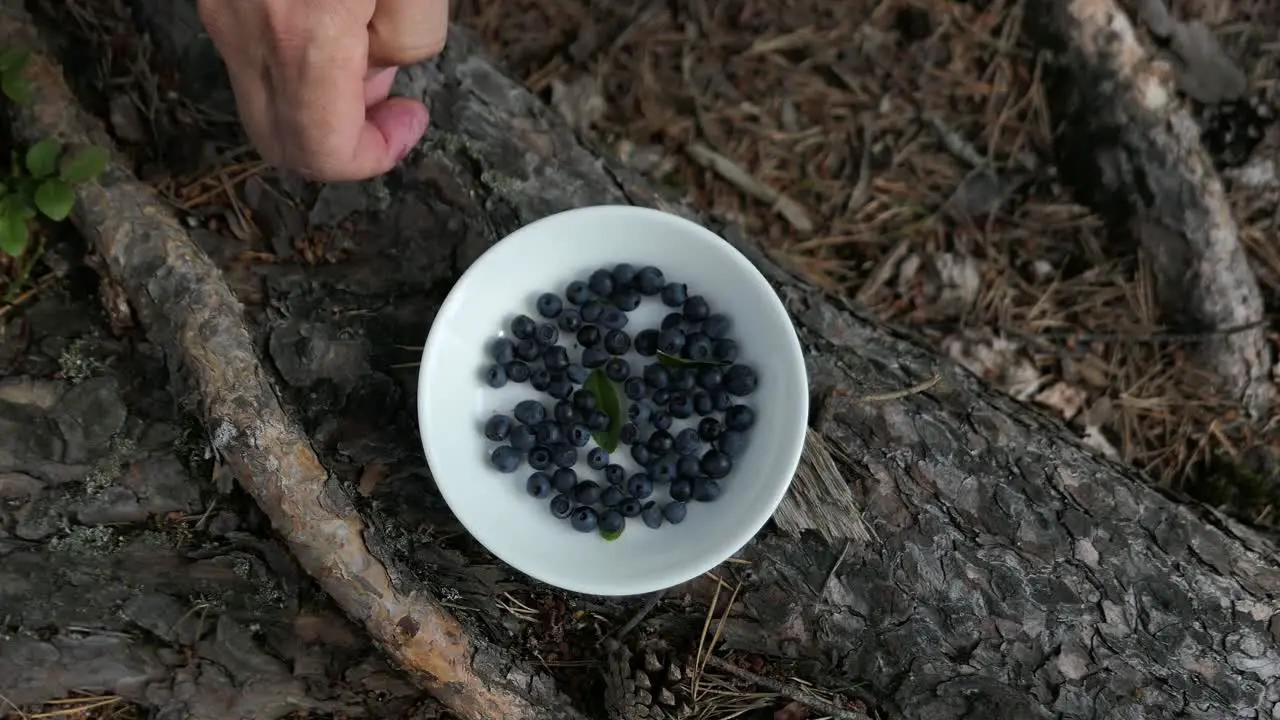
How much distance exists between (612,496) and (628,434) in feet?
0.54

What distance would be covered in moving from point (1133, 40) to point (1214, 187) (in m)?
0.54

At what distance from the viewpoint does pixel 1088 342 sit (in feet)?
9.36

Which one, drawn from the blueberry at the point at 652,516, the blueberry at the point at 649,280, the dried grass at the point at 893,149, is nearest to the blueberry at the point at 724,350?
the blueberry at the point at 649,280

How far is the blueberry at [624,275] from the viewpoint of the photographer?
2.32 m

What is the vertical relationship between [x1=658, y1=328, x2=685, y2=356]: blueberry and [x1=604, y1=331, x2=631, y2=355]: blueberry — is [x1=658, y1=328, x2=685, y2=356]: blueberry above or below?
above

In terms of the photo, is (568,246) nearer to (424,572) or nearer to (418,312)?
(418,312)

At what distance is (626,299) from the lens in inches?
91.6

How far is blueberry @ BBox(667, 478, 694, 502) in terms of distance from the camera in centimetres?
223

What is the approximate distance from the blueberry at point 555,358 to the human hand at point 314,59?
650mm

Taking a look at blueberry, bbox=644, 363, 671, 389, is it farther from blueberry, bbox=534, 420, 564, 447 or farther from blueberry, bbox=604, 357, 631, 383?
blueberry, bbox=534, 420, 564, 447

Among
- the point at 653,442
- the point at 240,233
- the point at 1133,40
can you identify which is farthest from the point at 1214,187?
the point at 240,233

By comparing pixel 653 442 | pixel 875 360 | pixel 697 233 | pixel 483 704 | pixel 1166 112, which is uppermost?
pixel 1166 112

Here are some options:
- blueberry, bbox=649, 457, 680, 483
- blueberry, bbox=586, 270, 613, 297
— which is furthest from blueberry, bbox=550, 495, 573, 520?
blueberry, bbox=586, 270, 613, 297

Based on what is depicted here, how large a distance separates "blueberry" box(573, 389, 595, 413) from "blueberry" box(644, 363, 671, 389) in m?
0.15
